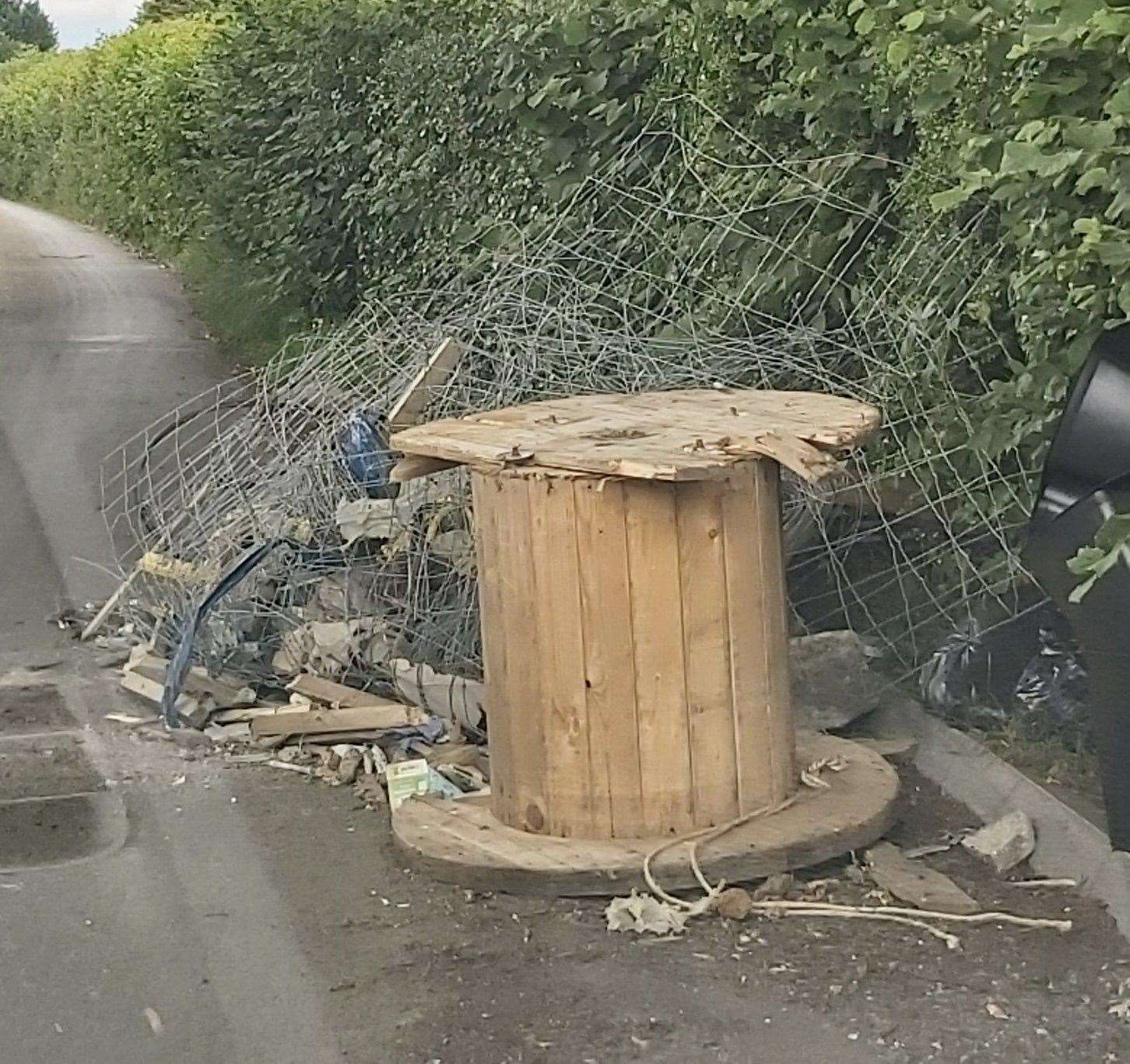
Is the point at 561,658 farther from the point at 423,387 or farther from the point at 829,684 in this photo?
the point at 423,387

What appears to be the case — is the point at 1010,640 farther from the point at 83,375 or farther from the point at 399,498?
the point at 83,375

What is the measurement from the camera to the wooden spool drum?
427 centimetres

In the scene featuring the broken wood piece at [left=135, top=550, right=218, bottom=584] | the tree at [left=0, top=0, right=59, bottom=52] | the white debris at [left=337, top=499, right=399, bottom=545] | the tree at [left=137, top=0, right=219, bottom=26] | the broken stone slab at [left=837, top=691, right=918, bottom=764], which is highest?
the tree at [left=0, top=0, right=59, bottom=52]

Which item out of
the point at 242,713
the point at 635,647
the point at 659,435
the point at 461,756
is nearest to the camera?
the point at 635,647

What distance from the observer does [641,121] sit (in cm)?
716

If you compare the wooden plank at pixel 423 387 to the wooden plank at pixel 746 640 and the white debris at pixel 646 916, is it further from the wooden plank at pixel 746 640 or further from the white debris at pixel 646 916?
the white debris at pixel 646 916

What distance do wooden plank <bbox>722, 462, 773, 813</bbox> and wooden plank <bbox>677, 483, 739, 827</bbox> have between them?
18mm

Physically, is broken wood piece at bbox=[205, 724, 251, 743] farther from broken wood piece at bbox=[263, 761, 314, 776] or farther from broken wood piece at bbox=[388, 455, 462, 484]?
broken wood piece at bbox=[388, 455, 462, 484]

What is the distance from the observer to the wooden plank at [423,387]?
596 cm

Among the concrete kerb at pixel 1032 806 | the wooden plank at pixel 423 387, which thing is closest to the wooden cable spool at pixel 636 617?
the concrete kerb at pixel 1032 806

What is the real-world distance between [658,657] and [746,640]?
9.4 inches

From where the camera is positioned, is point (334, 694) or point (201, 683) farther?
point (201, 683)

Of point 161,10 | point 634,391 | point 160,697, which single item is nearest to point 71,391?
point 160,697

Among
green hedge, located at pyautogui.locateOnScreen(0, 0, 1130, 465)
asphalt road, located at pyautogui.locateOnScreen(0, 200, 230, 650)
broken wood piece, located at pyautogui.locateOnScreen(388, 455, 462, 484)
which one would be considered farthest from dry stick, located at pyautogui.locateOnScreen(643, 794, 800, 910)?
asphalt road, located at pyautogui.locateOnScreen(0, 200, 230, 650)
